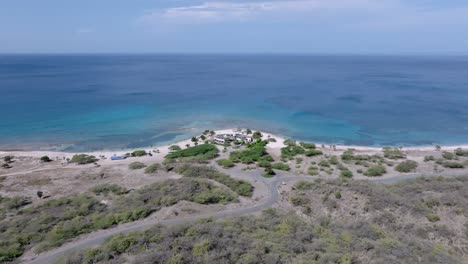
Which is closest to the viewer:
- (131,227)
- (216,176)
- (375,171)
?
(131,227)

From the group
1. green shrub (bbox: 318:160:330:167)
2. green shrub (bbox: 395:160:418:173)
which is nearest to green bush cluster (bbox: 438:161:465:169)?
green shrub (bbox: 395:160:418:173)

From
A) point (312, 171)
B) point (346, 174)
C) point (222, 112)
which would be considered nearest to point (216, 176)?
point (312, 171)

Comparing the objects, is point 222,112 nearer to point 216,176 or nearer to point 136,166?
point 136,166

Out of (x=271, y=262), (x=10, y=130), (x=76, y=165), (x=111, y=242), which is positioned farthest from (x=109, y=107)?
(x=271, y=262)

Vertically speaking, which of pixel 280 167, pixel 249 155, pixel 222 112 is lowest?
pixel 280 167

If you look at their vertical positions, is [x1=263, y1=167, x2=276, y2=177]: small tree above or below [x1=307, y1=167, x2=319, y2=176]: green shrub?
above

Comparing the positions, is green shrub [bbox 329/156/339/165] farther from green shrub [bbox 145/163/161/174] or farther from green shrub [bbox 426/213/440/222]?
green shrub [bbox 145/163/161/174]

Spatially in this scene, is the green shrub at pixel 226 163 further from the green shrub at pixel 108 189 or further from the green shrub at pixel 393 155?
the green shrub at pixel 393 155
